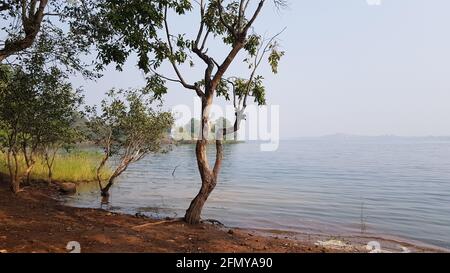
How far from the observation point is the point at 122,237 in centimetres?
985

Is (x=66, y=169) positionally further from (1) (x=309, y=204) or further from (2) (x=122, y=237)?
(2) (x=122, y=237)

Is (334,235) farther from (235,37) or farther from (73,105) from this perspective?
(73,105)

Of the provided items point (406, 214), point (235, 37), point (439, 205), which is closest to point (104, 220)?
point (235, 37)

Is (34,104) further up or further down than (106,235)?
further up

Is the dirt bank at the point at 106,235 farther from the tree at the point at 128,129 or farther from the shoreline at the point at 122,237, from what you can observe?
the tree at the point at 128,129

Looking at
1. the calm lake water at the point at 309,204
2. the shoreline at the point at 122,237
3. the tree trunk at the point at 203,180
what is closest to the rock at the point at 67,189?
the calm lake water at the point at 309,204

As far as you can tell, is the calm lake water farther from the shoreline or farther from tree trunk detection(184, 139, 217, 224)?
A: tree trunk detection(184, 139, 217, 224)

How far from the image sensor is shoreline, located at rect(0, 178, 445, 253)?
8.94m

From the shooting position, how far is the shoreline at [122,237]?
8938 millimetres

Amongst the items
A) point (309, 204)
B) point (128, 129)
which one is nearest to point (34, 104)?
point (128, 129)

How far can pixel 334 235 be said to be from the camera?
15.2 metres
